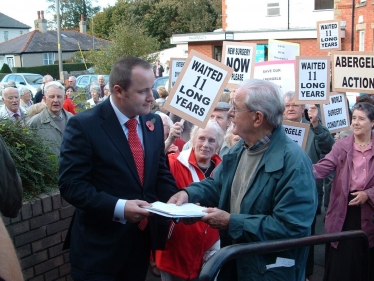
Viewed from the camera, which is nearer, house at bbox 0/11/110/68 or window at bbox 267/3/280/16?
window at bbox 267/3/280/16

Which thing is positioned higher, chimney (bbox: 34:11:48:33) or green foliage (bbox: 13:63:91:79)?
chimney (bbox: 34:11:48:33)

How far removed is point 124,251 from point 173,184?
0.59m

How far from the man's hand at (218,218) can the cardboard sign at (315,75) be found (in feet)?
12.3

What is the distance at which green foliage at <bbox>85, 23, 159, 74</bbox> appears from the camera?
84.4 ft

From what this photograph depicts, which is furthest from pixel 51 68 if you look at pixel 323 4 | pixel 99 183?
pixel 99 183

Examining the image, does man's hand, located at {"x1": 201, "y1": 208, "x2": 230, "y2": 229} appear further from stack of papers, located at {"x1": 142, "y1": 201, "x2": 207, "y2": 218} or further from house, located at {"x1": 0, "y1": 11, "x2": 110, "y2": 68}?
house, located at {"x1": 0, "y1": 11, "x2": 110, "y2": 68}

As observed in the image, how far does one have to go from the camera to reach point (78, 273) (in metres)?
3.08

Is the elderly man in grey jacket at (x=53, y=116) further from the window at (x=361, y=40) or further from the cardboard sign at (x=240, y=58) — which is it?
the window at (x=361, y=40)

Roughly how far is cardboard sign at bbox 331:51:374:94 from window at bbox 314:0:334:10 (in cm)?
2268

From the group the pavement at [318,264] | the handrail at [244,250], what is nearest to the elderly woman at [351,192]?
the pavement at [318,264]

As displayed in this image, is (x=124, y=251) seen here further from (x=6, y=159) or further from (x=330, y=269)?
(x=330, y=269)

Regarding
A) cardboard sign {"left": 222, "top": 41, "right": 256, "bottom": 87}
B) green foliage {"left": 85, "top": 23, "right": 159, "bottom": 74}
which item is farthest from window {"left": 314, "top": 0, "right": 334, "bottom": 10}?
cardboard sign {"left": 222, "top": 41, "right": 256, "bottom": 87}

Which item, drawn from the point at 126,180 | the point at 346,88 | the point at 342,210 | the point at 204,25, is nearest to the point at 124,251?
the point at 126,180

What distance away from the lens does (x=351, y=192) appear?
4605 mm
